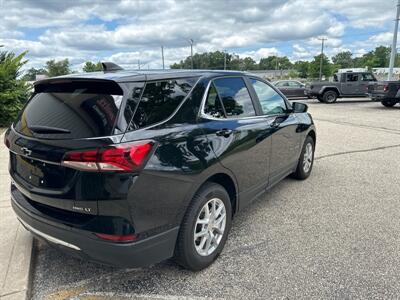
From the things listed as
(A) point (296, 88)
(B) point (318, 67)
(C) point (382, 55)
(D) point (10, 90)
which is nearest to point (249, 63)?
(C) point (382, 55)

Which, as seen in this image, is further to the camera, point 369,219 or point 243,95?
point 369,219

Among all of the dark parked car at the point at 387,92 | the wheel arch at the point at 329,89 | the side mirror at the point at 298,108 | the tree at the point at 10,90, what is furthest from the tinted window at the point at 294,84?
the side mirror at the point at 298,108

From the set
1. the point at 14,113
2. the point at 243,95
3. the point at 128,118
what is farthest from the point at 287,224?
the point at 14,113

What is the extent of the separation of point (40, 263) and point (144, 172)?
5.40ft

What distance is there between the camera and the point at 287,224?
3.74m

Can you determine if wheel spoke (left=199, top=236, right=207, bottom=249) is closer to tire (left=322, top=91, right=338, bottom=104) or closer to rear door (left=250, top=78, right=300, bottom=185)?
rear door (left=250, top=78, right=300, bottom=185)

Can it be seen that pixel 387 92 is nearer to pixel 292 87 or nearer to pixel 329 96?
pixel 329 96

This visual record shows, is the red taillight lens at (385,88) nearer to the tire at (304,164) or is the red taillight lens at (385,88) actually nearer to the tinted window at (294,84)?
the tinted window at (294,84)

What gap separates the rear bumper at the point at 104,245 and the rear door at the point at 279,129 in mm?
1915

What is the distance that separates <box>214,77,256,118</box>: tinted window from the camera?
10.5 ft

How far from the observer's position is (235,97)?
11.2 feet

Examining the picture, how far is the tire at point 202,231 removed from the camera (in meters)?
2.62

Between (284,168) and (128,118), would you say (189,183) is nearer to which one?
(128,118)

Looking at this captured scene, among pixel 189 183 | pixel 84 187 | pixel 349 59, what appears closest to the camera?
pixel 84 187
